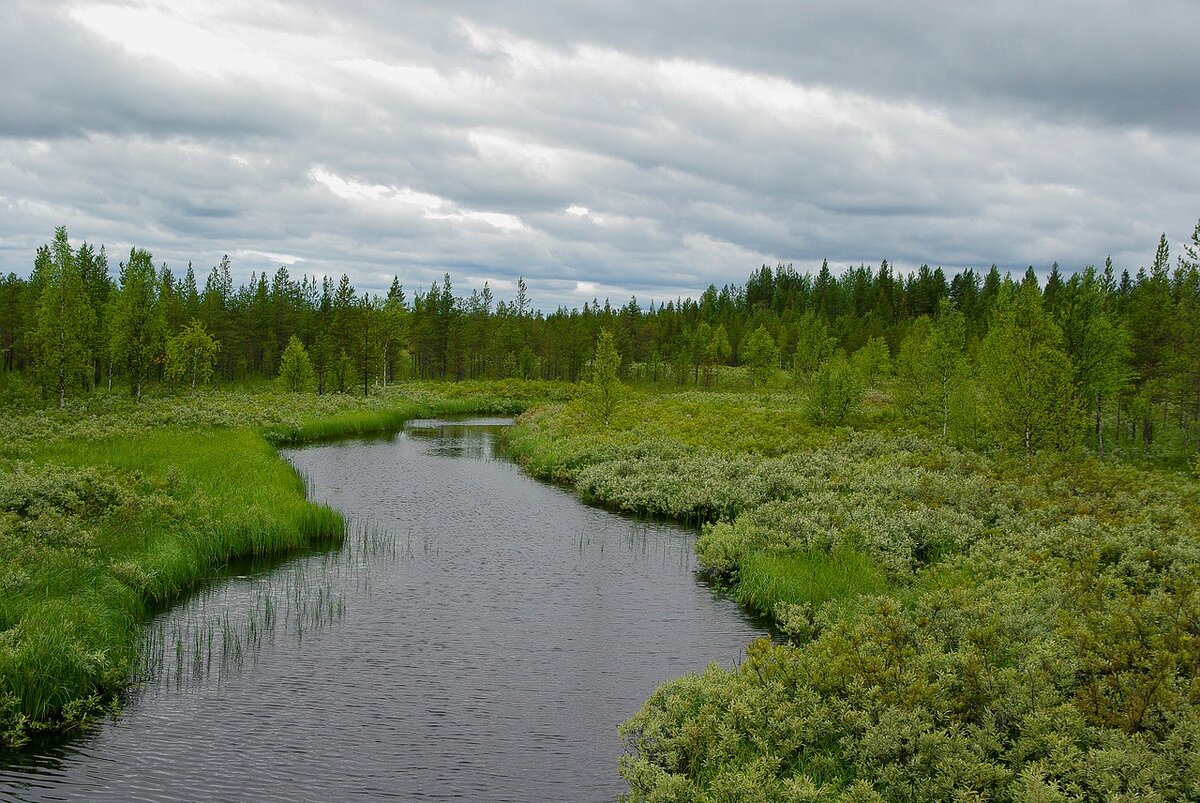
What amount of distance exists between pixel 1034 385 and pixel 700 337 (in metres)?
73.1

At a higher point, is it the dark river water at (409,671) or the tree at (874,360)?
the tree at (874,360)

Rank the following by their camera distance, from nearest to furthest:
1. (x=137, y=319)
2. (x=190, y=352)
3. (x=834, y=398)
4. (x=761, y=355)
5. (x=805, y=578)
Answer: (x=805, y=578) < (x=834, y=398) < (x=137, y=319) < (x=190, y=352) < (x=761, y=355)

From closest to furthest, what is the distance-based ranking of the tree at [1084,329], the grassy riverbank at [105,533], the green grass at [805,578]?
the grassy riverbank at [105,533]
the green grass at [805,578]
the tree at [1084,329]

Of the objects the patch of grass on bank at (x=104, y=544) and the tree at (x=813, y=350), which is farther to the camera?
the tree at (x=813, y=350)

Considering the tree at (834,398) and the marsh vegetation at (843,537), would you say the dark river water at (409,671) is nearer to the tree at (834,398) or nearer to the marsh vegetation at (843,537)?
the marsh vegetation at (843,537)

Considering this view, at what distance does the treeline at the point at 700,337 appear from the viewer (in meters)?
38.3

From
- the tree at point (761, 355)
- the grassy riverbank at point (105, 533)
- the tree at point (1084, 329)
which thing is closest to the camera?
the grassy riverbank at point (105, 533)

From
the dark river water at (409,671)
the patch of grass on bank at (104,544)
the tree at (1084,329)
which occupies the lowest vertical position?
the dark river water at (409,671)

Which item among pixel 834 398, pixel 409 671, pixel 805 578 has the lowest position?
pixel 409 671

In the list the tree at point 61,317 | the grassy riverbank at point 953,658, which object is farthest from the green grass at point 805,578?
the tree at point 61,317

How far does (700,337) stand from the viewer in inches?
4104

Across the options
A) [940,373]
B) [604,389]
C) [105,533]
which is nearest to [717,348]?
[604,389]

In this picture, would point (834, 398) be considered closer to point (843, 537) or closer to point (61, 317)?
point (843, 537)

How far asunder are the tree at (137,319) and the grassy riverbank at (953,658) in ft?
179
